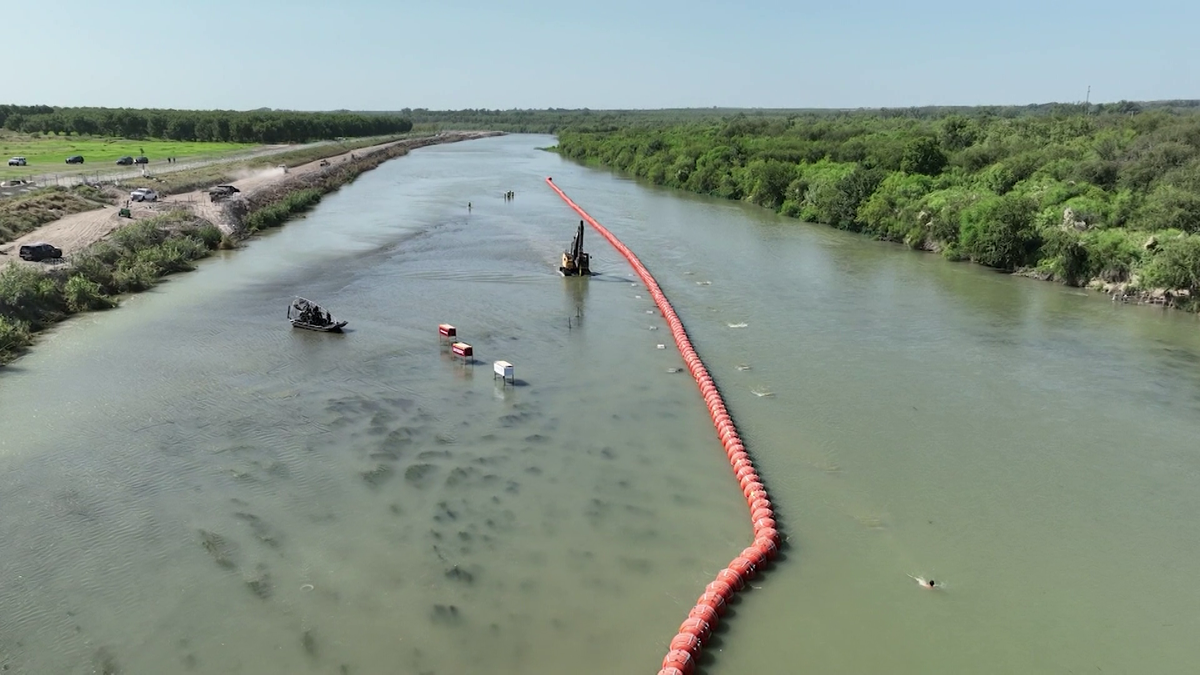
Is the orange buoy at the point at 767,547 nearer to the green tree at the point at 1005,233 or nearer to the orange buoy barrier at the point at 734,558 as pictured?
the orange buoy barrier at the point at 734,558

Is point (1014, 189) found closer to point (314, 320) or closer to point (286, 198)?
point (314, 320)

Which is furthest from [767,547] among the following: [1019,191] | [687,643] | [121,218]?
[121,218]

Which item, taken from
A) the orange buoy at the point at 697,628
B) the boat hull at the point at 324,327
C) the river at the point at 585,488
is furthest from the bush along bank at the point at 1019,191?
the boat hull at the point at 324,327

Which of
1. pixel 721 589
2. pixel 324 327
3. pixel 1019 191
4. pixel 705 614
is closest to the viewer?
pixel 705 614

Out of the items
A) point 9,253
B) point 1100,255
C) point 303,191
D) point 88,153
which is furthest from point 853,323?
point 88,153

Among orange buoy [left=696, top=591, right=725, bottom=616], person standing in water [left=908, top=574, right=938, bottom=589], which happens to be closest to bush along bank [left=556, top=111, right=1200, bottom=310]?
person standing in water [left=908, top=574, right=938, bottom=589]

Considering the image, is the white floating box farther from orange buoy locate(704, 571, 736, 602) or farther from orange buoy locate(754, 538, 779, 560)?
orange buoy locate(704, 571, 736, 602)
